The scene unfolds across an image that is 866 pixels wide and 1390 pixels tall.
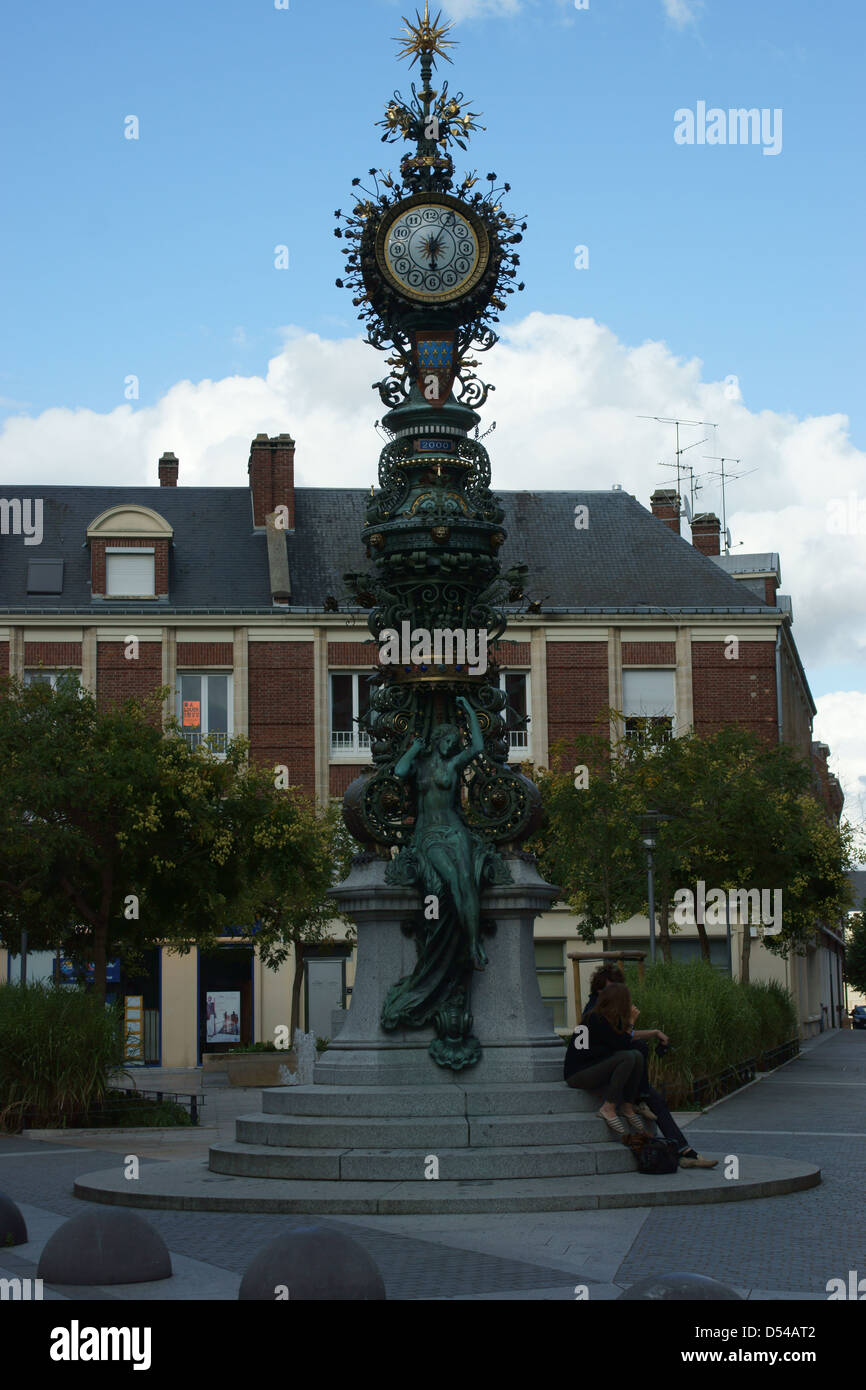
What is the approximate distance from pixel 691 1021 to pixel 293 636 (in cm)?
2248

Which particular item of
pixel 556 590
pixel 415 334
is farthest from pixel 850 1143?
pixel 556 590

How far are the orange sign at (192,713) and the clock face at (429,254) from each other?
27769mm

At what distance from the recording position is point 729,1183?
11.4 meters

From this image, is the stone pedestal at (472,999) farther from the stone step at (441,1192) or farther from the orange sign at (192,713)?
the orange sign at (192,713)

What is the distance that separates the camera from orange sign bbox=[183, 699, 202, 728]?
137 feet

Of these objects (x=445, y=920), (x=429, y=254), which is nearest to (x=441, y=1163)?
(x=445, y=920)

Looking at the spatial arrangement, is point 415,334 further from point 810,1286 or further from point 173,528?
point 173,528

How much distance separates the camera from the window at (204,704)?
4178 centimetres

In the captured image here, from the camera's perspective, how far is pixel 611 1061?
12172 mm

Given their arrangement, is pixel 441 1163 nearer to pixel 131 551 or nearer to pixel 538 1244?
pixel 538 1244

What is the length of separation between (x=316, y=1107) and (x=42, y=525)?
3435cm

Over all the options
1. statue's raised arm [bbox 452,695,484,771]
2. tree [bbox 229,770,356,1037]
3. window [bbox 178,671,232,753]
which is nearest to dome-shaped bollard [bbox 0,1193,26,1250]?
statue's raised arm [bbox 452,695,484,771]

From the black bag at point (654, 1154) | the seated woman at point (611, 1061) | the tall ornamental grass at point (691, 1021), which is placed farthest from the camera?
the tall ornamental grass at point (691, 1021)

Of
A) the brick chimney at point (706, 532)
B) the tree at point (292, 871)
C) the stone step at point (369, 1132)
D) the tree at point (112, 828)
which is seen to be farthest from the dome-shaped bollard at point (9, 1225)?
the brick chimney at point (706, 532)
